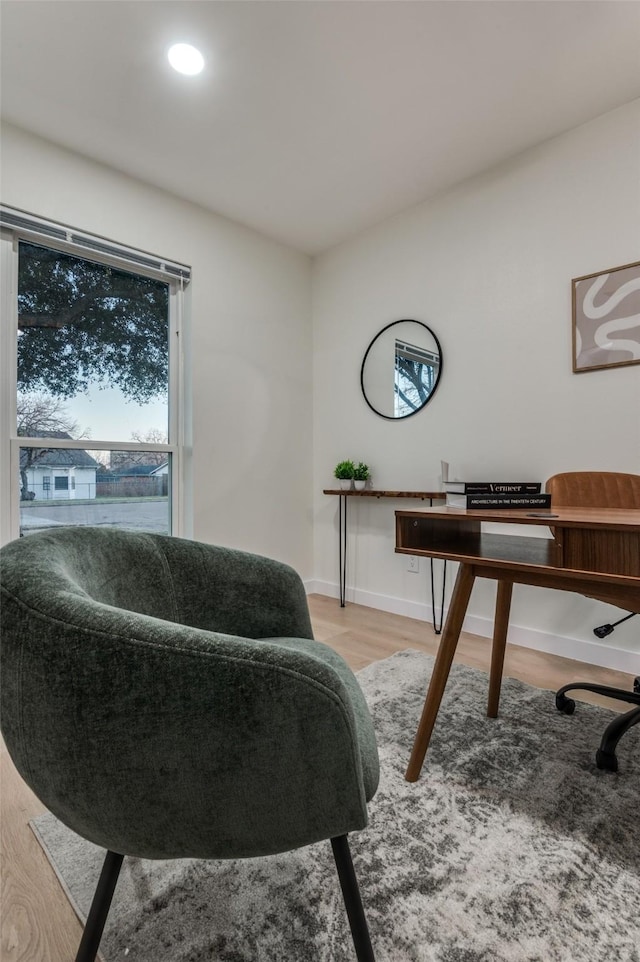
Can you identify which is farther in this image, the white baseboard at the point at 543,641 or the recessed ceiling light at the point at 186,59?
the white baseboard at the point at 543,641

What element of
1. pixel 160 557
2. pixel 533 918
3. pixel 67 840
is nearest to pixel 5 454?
pixel 160 557

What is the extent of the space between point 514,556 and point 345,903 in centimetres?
85

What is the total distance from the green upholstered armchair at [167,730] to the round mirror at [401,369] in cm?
244

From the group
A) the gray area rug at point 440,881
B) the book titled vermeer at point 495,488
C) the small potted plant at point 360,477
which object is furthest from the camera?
the small potted plant at point 360,477

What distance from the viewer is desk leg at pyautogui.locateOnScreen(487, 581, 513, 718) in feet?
5.31

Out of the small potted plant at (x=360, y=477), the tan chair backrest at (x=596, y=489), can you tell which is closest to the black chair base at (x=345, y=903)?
the tan chair backrest at (x=596, y=489)

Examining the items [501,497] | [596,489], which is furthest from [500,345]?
[501,497]

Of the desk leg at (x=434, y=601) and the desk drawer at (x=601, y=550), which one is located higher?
the desk drawer at (x=601, y=550)

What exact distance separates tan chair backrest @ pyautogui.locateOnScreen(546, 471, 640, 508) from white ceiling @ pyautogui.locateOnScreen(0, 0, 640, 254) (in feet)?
5.50

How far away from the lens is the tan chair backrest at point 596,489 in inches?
71.7

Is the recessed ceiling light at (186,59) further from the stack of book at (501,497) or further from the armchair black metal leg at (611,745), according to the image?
the armchair black metal leg at (611,745)

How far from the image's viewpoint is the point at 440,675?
1.33 meters

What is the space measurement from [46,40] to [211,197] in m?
1.08

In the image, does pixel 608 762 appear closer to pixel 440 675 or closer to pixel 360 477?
pixel 440 675
